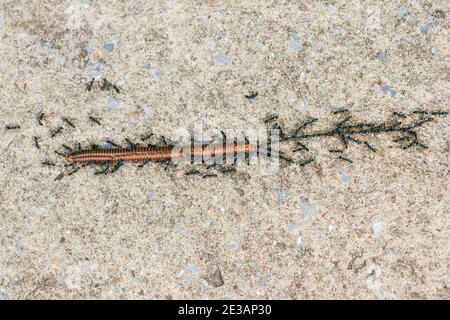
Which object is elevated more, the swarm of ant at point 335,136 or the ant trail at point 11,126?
the ant trail at point 11,126

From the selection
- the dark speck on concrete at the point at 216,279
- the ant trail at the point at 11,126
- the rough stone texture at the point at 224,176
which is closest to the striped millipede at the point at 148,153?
the rough stone texture at the point at 224,176

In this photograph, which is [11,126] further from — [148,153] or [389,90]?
[389,90]

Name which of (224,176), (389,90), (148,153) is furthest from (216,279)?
(389,90)

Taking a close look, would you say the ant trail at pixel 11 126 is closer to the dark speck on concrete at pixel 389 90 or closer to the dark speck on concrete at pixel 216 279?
the dark speck on concrete at pixel 216 279

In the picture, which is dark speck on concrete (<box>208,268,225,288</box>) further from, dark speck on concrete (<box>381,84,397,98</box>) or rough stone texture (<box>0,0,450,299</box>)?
dark speck on concrete (<box>381,84,397,98</box>)

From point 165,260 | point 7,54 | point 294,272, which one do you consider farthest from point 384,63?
point 7,54

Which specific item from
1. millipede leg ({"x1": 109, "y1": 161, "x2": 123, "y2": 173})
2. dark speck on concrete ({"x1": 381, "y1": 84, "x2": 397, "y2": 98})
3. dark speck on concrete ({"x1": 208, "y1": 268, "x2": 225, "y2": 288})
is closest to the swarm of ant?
millipede leg ({"x1": 109, "y1": 161, "x2": 123, "y2": 173})
